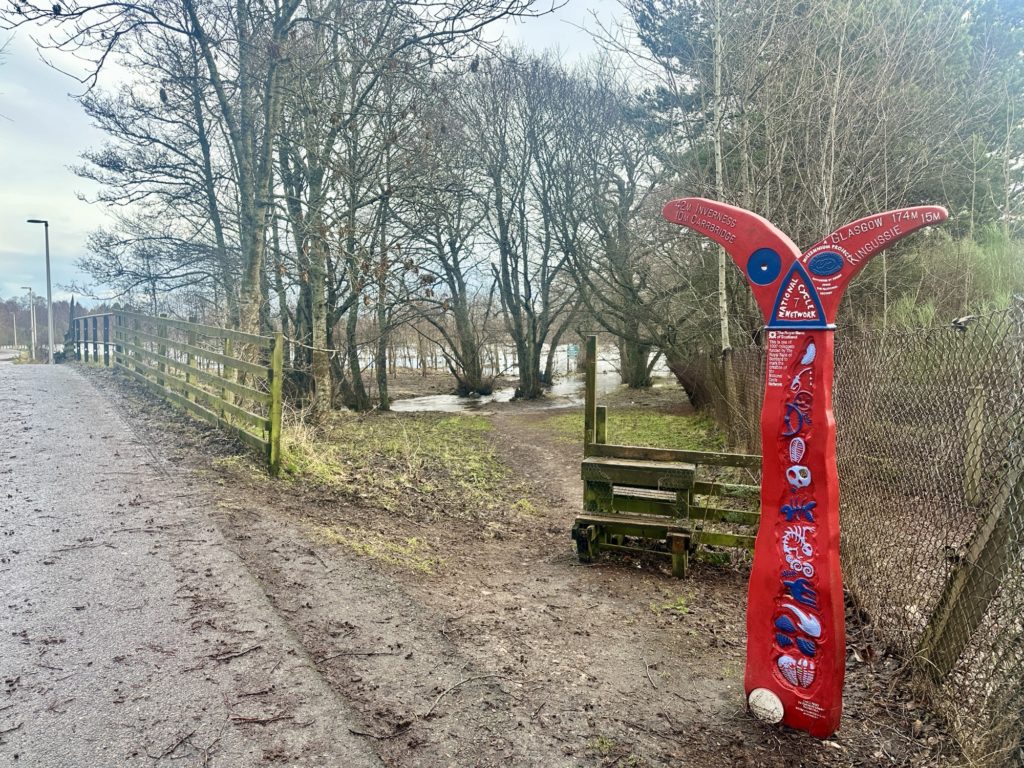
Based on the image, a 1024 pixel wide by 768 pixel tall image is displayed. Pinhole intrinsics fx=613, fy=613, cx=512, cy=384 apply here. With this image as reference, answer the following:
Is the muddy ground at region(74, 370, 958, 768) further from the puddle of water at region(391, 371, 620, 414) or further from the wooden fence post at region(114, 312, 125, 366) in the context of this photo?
the puddle of water at region(391, 371, 620, 414)

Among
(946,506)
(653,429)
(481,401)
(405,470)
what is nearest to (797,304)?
(946,506)

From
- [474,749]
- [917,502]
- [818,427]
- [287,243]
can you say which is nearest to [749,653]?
[818,427]

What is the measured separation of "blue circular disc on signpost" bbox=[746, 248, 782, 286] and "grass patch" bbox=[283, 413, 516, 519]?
429 centimetres

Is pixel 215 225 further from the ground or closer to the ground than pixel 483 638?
further from the ground

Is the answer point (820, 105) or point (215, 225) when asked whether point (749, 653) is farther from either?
point (215, 225)

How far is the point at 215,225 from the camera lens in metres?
13.5

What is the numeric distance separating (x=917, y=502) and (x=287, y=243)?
1219cm

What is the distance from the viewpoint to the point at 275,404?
6461 millimetres

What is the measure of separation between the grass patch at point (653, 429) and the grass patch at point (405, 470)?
2.66m

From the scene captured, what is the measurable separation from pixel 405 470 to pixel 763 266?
5799mm

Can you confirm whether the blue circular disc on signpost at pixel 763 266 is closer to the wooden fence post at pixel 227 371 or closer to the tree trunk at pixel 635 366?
the wooden fence post at pixel 227 371

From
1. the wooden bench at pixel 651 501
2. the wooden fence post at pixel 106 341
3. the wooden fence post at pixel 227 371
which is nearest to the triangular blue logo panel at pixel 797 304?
the wooden bench at pixel 651 501

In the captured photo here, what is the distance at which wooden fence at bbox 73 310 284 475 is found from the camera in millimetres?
6648

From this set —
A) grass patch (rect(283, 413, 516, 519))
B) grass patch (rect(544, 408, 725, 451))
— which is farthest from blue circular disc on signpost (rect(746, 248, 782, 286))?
grass patch (rect(544, 408, 725, 451))
